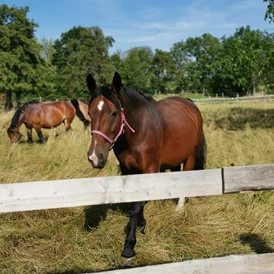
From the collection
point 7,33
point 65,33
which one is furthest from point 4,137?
point 65,33

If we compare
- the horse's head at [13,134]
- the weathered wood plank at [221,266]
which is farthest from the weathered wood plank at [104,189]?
the horse's head at [13,134]

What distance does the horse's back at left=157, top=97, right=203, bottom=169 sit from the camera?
14.6 ft

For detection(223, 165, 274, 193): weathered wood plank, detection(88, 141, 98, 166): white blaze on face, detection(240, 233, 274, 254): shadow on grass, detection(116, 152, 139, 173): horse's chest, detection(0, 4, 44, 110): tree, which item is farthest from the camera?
detection(0, 4, 44, 110): tree

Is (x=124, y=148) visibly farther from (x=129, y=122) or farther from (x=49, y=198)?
(x=49, y=198)

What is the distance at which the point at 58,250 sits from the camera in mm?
3504

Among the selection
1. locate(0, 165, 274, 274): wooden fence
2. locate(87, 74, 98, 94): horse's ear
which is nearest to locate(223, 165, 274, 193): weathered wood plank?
locate(0, 165, 274, 274): wooden fence

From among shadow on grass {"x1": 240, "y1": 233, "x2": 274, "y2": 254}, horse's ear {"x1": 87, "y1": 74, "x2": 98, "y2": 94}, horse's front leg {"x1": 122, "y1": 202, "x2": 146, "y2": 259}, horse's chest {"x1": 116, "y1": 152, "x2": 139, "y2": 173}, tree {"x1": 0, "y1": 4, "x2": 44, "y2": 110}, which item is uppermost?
tree {"x1": 0, "y1": 4, "x2": 44, "y2": 110}

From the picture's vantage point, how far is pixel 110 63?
156ft

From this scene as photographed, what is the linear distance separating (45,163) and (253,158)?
4.72 meters

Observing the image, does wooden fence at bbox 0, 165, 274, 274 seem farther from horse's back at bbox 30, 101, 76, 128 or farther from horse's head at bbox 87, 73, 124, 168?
horse's back at bbox 30, 101, 76, 128

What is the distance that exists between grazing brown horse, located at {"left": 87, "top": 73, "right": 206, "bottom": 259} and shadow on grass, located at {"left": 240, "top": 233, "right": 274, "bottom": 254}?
47.3 inches

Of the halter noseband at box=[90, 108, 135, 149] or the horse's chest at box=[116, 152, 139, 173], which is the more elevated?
the halter noseband at box=[90, 108, 135, 149]

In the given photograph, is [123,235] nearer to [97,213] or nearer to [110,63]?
[97,213]

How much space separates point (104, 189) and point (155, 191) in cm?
38
